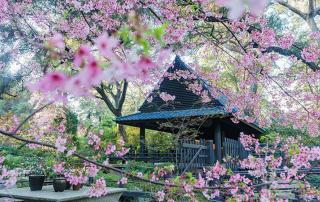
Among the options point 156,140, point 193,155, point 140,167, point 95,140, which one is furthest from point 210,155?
point 95,140

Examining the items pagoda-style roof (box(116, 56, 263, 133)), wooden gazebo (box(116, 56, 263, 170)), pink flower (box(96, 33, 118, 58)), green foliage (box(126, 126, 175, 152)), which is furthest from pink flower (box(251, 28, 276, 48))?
green foliage (box(126, 126, 175, 152))

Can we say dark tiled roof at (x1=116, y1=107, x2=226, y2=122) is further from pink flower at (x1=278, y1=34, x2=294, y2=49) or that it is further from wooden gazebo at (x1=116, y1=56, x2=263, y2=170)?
pink flower at (x1=278, y1=34, x2=294, y2=49)

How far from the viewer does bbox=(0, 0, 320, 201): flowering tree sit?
3.32 ft

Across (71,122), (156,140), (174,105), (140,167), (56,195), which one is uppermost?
(174,105)

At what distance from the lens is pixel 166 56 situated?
142cm

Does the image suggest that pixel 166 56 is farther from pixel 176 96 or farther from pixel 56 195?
pixel 176 96

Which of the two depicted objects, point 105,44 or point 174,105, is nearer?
point 105,44

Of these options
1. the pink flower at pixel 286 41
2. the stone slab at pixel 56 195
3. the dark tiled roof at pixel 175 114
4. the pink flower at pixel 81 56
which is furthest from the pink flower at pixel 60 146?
the dark tiled roof at pixel 175 114

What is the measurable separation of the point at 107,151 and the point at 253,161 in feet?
7.36

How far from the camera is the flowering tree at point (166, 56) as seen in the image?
101 cm

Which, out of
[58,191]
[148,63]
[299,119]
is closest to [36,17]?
[58,191]

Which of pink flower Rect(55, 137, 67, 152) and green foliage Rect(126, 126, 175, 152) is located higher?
green foliage Rect(126, 126, 175, 152)

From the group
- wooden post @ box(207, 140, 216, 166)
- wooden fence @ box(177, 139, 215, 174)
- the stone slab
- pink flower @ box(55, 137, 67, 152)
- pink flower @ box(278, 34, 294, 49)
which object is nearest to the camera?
pink flower @ box(55, 137, 67, 152)

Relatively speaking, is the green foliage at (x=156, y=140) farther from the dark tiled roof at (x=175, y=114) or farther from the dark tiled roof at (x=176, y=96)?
the dark tiled roof at (x=176, y=96)
